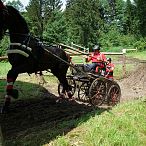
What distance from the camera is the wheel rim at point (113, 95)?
1144 cm

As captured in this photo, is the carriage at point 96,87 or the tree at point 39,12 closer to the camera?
the carriage at point 96,87

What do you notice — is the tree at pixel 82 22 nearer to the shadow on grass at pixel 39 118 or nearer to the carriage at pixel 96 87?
the shadow on grass at pixel 39 118

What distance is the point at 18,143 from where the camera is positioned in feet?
21.5

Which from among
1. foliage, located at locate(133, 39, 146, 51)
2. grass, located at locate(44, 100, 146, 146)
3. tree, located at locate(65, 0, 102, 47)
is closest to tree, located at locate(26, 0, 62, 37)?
tree, located at locate(65, 0, 102, 47)

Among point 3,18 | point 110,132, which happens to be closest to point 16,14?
point 3,18

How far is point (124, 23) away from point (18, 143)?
74480 mm

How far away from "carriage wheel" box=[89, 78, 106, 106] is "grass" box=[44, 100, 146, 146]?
109 inches

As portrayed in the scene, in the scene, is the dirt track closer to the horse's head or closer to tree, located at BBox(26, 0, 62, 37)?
the horse's head

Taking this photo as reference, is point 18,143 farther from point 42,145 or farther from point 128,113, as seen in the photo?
point 128,113

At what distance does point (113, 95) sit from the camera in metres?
11.6

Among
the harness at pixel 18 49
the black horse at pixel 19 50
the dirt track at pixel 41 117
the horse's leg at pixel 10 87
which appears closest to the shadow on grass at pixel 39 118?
the dirt track at pixel 41 117

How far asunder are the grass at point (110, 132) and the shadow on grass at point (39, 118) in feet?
0.84

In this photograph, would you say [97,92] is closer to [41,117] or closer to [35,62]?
[35,62]

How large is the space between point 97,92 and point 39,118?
8.21 ft
